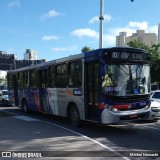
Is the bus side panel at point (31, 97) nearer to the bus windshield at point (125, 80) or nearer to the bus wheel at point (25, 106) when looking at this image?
the bus wheel at point (25, 106)

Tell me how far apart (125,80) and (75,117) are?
3068 mm

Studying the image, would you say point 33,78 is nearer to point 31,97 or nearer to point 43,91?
point 31,97

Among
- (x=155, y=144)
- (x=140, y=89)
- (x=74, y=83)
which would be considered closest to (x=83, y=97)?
(x=74, y=83)

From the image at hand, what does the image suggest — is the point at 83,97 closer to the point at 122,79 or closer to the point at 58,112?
the point at 122,79

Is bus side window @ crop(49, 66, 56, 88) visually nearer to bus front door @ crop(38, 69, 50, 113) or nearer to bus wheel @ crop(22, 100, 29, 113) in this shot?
bus front door @ crop(38, 69, 50, 113)

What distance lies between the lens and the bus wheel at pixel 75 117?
15.0m

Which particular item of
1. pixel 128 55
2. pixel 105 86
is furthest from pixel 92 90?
pixel 128 55

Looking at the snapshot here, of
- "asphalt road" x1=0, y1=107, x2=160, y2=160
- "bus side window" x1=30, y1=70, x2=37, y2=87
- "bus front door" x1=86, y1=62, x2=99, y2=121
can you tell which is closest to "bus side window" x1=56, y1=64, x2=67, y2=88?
"asphalt road" x1=0, y1=107, x2=160, y2=160

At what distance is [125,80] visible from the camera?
13289mm

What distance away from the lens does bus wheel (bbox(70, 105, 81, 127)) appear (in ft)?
49.3

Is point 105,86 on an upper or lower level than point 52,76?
lower

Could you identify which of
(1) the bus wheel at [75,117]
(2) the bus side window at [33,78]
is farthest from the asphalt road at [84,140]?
(2) the bus side window at [33,78]

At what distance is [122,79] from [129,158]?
15.6 ft

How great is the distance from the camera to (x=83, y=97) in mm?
14273
